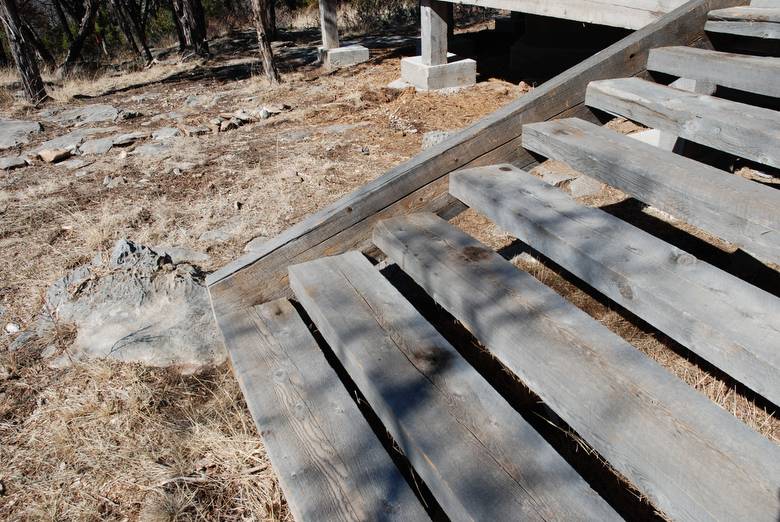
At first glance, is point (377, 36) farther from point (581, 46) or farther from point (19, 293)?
point (19, 293)

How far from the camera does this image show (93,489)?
197 cm

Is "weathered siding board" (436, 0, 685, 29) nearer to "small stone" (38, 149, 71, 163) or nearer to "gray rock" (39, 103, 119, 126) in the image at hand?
"small stone" (38, 149, 71, 163)

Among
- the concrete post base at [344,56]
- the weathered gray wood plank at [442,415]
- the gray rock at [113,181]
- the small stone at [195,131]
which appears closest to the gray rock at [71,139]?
the small stone at [195,131]

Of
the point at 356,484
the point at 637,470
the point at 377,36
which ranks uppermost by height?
the point at 637,470

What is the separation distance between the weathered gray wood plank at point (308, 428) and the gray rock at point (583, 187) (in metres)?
2.52

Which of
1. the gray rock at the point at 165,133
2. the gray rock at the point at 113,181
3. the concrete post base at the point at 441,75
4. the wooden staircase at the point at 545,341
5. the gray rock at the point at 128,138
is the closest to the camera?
the wooden staircase at the point at 545,341

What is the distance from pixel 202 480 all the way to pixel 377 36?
44.4ft

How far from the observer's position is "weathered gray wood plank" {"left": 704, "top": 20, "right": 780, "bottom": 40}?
7.64ft

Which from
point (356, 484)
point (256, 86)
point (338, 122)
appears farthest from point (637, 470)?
point (256, 86)

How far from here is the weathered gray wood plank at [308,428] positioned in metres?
1.39

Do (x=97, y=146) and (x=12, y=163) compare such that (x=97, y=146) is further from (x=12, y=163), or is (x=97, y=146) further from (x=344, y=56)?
(x=344, y=56)

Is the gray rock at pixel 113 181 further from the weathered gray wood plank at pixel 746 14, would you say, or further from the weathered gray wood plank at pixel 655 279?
the weathered gray wood plank at pixel 746 14

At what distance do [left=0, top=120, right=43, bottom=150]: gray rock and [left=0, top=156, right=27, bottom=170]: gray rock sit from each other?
31.1 inches

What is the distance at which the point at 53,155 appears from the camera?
6.01 m
